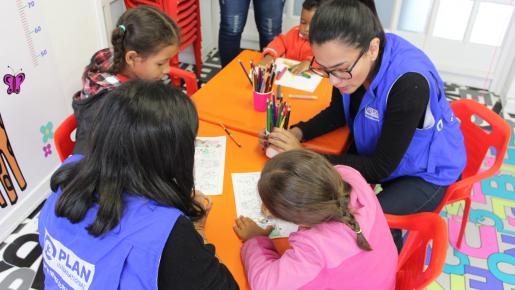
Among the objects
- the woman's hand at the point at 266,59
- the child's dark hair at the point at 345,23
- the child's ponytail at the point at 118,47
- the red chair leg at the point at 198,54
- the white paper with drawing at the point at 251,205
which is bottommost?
the red chair leg at the point at 198,54

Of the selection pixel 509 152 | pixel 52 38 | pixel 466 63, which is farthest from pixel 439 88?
pixel 466 63

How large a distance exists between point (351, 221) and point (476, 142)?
967mm

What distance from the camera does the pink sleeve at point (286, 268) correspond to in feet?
3.05

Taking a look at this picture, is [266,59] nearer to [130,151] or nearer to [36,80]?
[36,80]

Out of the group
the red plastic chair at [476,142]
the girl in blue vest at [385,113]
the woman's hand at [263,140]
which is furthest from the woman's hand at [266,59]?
the red plastic chair at [476,142]

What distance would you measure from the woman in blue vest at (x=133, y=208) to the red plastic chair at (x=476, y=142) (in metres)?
1.01

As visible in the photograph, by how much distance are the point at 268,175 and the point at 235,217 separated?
0.23 metres

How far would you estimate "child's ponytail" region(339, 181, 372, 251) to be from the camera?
0.95 m

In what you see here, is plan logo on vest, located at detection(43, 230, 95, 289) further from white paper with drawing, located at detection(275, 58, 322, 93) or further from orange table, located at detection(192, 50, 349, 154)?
white paper with drawing, located at detection(275, 58, 322, 93)

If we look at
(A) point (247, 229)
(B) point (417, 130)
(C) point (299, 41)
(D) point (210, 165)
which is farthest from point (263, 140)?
(C) point (299, 41)

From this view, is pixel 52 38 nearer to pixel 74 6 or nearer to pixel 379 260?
pixel 74 6

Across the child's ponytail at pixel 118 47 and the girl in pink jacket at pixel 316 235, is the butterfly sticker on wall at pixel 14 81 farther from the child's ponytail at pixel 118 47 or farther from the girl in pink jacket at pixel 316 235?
the girl in pink jacket at pixel 316 235

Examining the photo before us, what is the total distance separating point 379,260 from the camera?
100 centimetres

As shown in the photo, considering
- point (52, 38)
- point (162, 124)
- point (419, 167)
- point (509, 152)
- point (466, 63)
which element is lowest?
point (509, 152)
